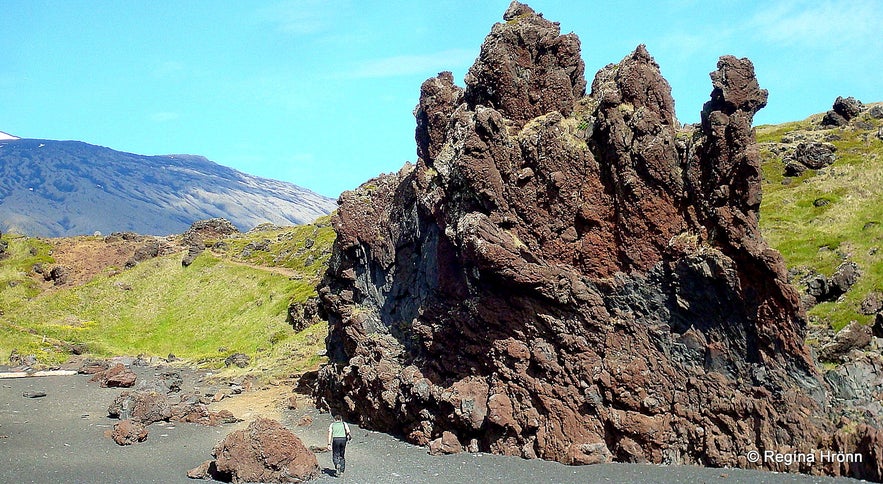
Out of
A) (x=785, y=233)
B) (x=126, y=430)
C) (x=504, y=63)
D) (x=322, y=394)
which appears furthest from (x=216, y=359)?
(x=785, y=233)

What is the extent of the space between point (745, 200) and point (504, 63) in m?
12.6

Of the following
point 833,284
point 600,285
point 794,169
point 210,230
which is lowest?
point 600,285

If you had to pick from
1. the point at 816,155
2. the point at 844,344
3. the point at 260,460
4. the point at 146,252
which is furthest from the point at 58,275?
the point at 844,344

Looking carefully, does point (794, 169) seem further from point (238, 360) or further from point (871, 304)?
point (238, 360)

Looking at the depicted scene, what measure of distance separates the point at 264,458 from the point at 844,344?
2611cm

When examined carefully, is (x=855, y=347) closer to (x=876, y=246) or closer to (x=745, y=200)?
(x=745, y=200)

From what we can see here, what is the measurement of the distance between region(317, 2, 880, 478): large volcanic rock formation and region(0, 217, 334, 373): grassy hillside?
1122 inches

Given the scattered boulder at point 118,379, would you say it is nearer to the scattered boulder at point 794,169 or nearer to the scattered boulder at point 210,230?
the scattered boulder at point 794,169

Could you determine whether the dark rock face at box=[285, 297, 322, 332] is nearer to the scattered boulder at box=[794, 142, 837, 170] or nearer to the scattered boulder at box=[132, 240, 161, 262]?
the scattered boulder at box=[132, 240, 161, 262]

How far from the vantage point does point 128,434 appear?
31.8 metres

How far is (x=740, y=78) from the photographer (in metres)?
25.6

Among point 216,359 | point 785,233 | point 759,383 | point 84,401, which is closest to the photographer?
point 759,383

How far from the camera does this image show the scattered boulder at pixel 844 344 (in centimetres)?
3121

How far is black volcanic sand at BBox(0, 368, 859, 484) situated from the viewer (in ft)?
77.3
